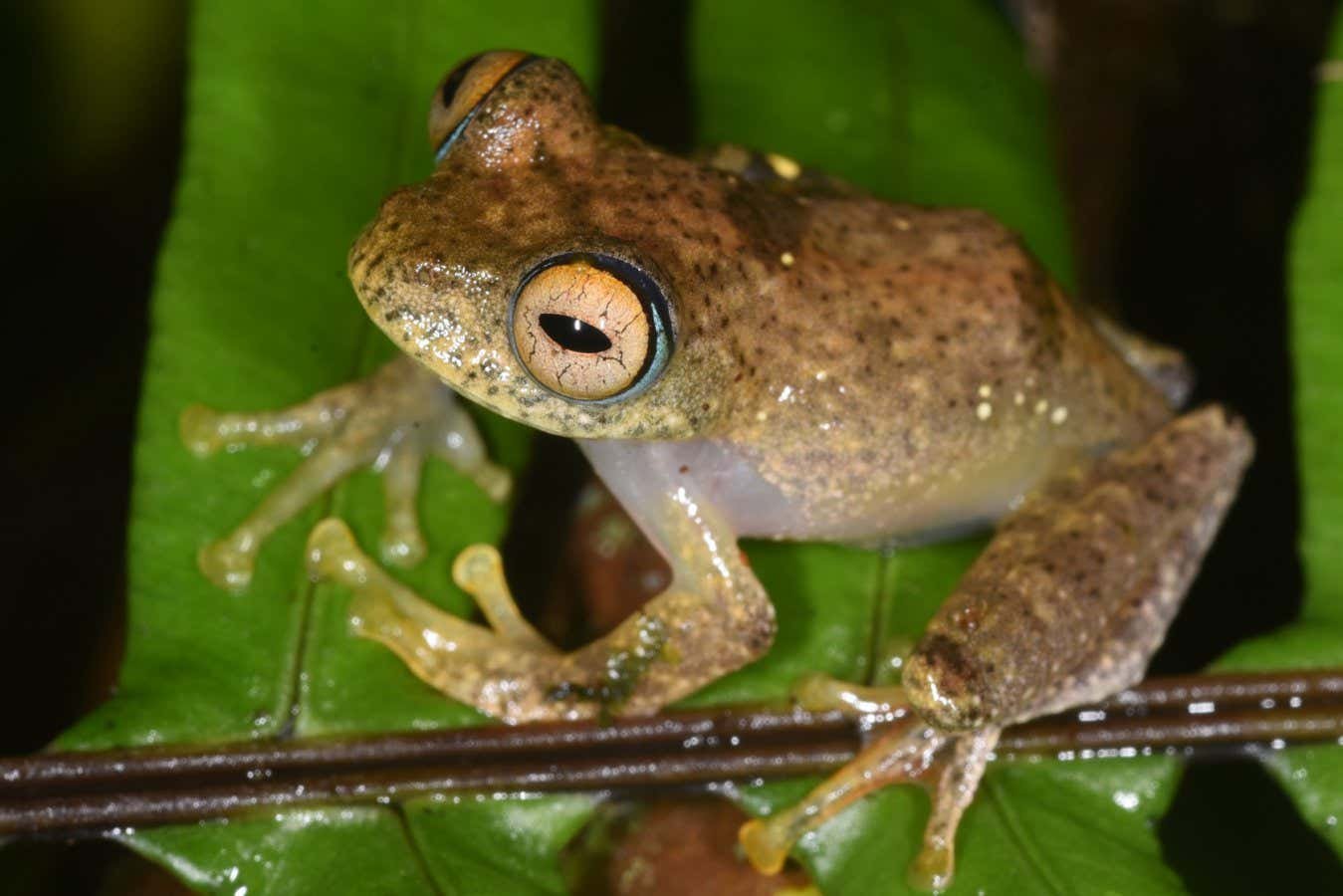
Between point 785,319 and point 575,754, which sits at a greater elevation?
point 785,319

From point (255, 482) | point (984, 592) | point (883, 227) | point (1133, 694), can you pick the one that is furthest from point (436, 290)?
point (1133, 694)

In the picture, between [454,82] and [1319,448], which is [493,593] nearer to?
[454,82]

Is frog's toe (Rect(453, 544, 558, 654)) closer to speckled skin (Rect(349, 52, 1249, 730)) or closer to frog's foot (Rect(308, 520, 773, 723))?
frog's foot (Rect(308, 520, 773, 723))

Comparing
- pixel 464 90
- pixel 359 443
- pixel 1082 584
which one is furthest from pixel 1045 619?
pixel 464 90

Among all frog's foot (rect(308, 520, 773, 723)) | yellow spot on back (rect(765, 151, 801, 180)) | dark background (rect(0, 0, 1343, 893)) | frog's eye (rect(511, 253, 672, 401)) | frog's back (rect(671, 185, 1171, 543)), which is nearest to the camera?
frog's eye (rect(511, 253, 672, 401))

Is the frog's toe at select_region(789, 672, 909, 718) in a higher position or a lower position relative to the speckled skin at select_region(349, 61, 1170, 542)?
lower

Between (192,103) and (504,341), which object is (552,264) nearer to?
(504,341)

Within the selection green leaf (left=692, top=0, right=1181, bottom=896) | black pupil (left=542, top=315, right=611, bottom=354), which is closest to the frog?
black pupil (left=542, top=315, right=611, bottom=354)

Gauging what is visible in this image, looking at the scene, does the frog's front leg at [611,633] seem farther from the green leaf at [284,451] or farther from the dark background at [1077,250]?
the dark background at [1077,250]
